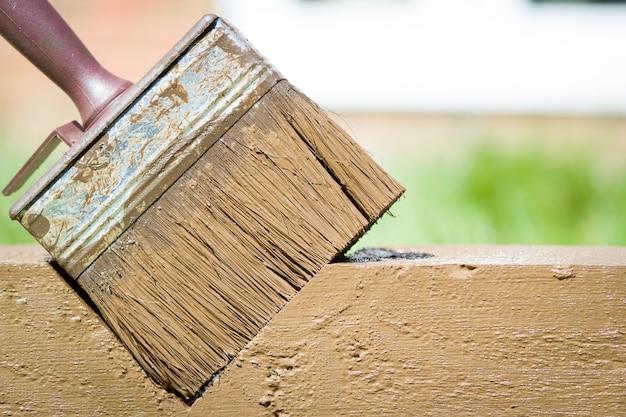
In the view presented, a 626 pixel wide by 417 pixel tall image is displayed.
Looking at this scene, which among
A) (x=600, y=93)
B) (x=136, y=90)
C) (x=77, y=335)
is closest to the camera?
(x=136, y=90)

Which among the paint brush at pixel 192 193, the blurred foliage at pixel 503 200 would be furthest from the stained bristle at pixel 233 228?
the blurred foliage at pixel 503 200

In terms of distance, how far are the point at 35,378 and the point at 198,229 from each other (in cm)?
32

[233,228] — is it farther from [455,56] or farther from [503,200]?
[455,56]

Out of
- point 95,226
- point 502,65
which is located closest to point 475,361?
point 95,226

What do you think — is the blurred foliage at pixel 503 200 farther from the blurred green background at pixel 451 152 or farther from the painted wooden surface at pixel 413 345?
the painted wooden surface at pixel 413 345

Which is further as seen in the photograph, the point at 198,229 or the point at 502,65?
the point at 502,65

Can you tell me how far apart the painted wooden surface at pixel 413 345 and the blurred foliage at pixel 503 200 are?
40.7 inches

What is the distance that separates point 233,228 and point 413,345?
0.92 feet

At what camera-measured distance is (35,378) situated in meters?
1.16

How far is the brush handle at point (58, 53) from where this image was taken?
106 centimetres

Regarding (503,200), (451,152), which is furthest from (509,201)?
(451,152)

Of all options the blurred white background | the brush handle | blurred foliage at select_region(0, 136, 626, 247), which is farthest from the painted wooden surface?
the blurred white background

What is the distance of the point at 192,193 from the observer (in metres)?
1.05

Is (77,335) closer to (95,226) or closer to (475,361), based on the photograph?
(95,226)
